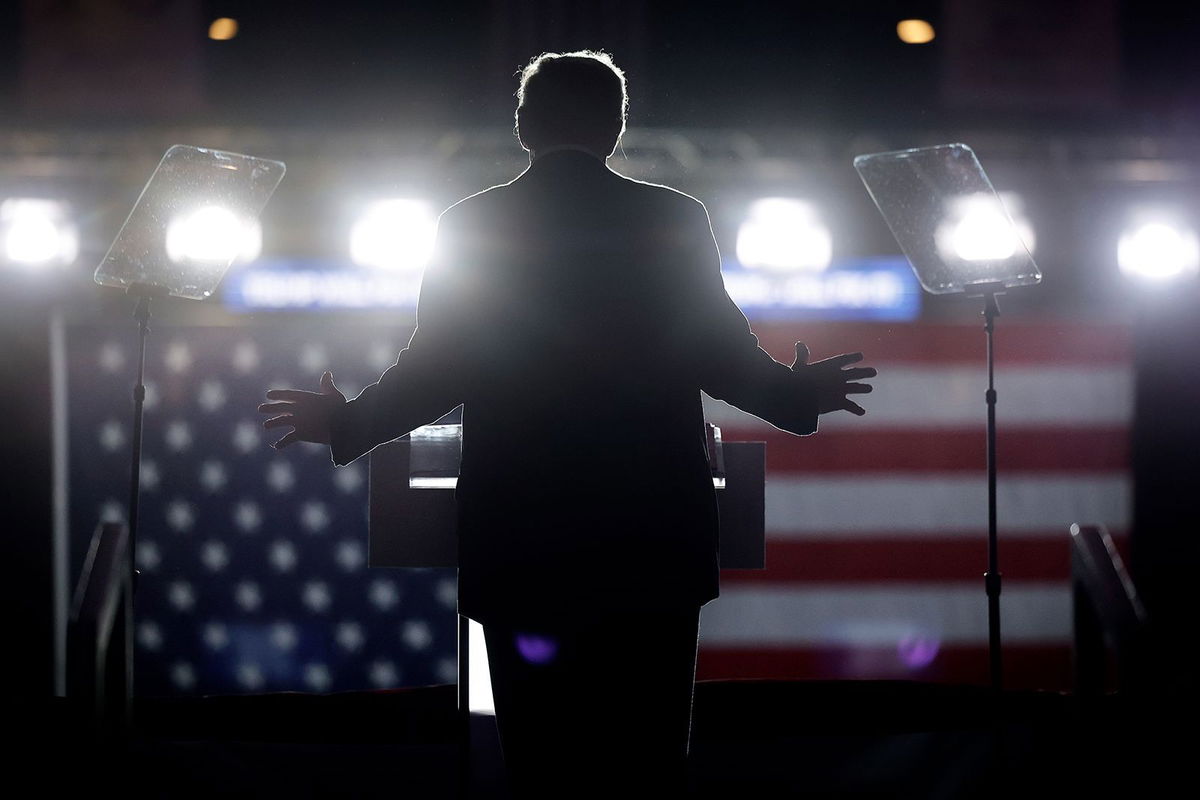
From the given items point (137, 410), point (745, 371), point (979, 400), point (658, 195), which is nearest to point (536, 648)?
point (745, 371)

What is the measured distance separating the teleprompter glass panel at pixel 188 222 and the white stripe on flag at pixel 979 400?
6.86ft

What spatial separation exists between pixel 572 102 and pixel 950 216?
128 centimetres

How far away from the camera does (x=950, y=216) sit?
81.5 inches

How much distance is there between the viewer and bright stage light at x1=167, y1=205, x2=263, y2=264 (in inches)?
76.5

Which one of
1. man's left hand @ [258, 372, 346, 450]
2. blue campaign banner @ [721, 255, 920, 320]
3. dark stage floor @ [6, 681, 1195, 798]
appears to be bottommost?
dark stage floor @ [6, 681, 1195, 798]

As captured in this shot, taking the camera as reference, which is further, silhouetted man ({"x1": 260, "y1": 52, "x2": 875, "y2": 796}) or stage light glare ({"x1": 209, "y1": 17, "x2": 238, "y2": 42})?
stage light glare ({"x1": 209, "y1": 17, "x2": 238, "y2": 42})

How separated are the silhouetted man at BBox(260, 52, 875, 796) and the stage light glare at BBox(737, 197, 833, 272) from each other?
2692mm

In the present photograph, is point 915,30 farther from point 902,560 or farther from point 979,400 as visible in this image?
point 902,560

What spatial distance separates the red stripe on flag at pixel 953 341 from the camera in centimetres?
381

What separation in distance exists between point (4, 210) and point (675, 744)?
11.3 feet

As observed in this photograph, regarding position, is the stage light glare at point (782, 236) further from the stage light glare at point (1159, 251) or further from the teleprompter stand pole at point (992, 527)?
the teleprompter stand pole at point (992, 527)

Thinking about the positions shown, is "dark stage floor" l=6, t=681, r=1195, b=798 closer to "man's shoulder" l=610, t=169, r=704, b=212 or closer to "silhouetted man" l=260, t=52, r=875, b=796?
"silhouetted man" l=260, t=52, r=875, b=796

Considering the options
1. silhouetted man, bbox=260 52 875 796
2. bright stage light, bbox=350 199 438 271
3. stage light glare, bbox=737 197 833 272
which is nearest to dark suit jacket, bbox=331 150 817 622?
silhouetted man, bbox=260 52 875 796

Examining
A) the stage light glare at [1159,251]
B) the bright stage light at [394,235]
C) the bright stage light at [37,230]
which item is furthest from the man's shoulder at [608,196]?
the stage light glare at [1159,251]
